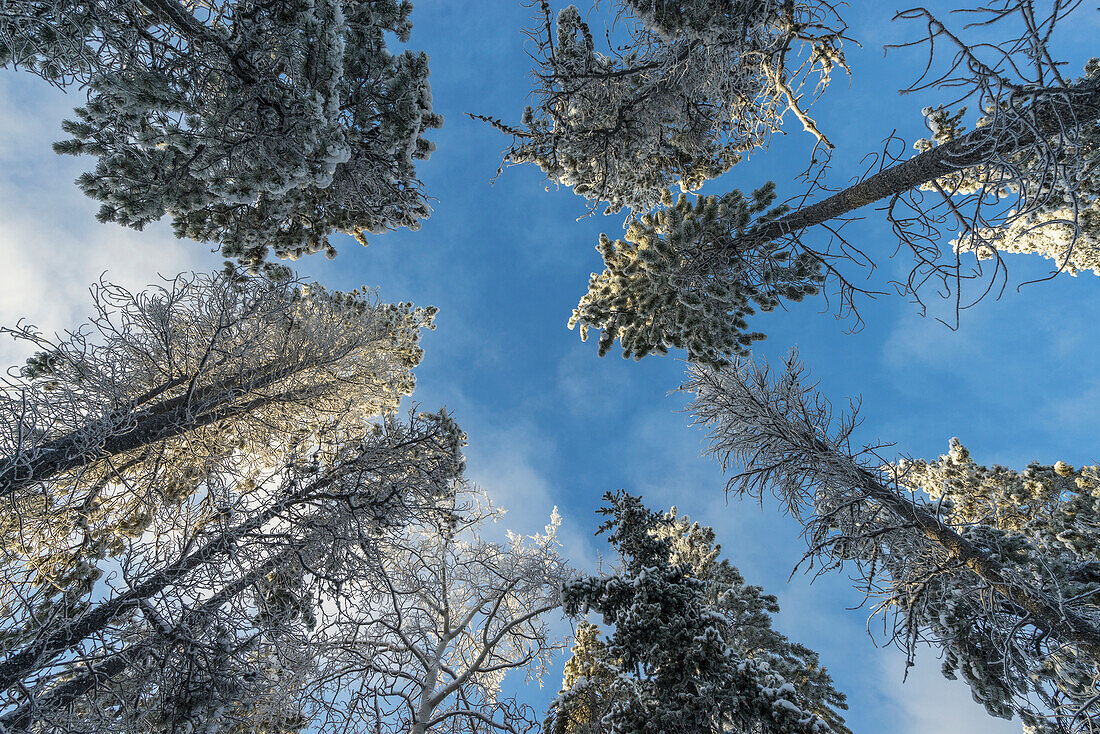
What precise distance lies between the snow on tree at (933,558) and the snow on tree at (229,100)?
6985mm

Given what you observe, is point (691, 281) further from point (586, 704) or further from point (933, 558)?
point (586, 704)

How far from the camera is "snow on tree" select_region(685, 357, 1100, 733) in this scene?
4.41 m

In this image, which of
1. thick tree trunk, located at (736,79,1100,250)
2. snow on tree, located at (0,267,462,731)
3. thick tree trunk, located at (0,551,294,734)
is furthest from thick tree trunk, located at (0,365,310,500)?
thick tree trunk, located at (736,79,1100,250)

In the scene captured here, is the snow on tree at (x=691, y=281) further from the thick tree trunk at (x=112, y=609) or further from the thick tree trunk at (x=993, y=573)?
the thick tree trunk at (x=112, y=609)

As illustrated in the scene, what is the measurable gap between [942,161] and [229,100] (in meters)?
8.22

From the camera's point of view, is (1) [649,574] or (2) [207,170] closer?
(2) [207,170]

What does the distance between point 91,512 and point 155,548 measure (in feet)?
8.93

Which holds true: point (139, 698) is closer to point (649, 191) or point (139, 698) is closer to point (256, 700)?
point (256, 700)

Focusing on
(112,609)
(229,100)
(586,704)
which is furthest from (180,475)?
(586,704)

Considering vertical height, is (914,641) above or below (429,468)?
below

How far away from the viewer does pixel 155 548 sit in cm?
536

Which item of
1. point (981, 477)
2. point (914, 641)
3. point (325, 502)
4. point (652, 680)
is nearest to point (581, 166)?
point (325, 502)

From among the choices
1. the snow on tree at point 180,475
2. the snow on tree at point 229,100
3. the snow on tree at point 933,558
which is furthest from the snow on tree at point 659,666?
the snow on tree at point 229,100

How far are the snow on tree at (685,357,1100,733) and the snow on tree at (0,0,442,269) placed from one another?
6.98 metres
